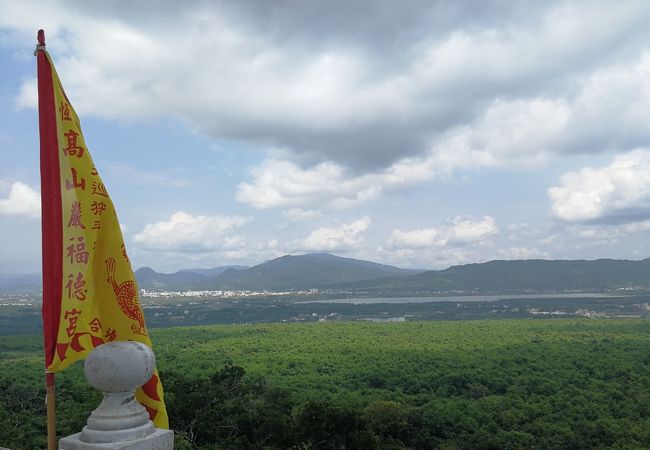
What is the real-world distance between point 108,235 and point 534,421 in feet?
118

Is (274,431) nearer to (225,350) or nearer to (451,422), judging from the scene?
(451,422)

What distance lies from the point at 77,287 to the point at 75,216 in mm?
551

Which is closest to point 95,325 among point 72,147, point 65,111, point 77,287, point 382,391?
point 77,287

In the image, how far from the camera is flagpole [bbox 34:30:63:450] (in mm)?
3873

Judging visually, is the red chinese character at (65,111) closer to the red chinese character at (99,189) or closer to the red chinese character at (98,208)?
the red chinese character at (99,189)

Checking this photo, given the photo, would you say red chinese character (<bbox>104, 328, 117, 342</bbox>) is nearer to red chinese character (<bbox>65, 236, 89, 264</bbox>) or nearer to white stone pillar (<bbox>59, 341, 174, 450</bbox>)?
red chinese character (<bbox>65, 236, 89, 264</bbox>)

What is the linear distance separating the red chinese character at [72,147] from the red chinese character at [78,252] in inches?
28.1

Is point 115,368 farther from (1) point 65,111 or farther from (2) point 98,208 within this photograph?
(1) point 65,111

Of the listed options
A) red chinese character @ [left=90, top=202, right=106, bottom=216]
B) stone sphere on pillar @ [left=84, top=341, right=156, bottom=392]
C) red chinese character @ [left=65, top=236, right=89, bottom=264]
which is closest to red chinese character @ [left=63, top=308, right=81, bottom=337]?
red chinese character @ [left=65, top=236, right=89, bottom=264]

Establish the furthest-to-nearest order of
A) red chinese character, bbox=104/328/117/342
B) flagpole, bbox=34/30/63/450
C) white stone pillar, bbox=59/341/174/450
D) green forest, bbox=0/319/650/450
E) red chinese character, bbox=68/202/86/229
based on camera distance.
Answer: green forest, bbox=0/319/650/450, red chinese character, bbox=104/328/117/342, red chinese character, bbox=68/202/86/229, flagpole, bbox=34/30/63/450, white stone pillar, bbox=59/341/174/450

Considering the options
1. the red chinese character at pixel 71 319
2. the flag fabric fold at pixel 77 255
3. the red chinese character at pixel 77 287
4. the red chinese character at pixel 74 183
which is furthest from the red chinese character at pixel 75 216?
the red chinese character at pixel 71 319

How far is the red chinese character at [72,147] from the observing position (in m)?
4.17

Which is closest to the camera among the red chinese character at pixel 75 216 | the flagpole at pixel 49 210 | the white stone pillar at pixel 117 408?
the white stone pillar at pixel 117 408

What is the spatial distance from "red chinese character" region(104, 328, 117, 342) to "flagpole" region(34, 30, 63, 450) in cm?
37
